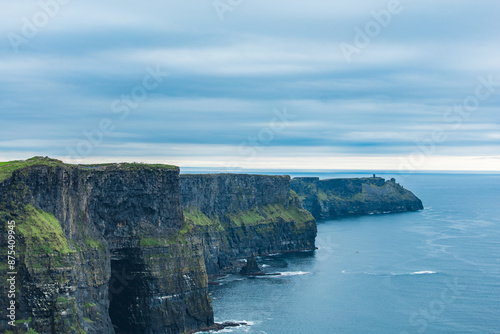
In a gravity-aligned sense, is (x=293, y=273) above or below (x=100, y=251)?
below

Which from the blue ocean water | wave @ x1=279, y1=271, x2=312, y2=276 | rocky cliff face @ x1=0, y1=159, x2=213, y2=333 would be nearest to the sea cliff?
rocky cliff face @ x1=0, y1=159, x2=213, y2=333

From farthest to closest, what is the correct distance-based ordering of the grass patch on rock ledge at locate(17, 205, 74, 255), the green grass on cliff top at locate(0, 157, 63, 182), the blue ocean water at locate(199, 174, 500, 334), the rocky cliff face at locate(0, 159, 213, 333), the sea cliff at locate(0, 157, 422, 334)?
the blue ocean water at locate(199, 174, 500, 334)
the green grass on cliff top at locate(0, 157, 63, 182)
the grass patch on rock ledge at locate(17, 205, 74, 255)
the rocky cliff face at locate(0, 159, 213, 333)
the sea cliff at locate(0, 157, 422, 334)

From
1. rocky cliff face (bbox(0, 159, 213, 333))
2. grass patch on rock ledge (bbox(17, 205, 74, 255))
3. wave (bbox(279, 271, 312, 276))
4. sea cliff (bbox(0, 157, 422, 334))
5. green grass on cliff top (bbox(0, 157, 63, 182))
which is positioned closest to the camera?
sea cliff (bbox(0, 157, 422, 334))

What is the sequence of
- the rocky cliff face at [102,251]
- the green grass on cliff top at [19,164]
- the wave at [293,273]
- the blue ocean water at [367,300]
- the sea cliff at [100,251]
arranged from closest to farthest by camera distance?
the sea cliff at [100,251] < the rocky cliff face at [102,251] < the green grass on cliff top at [19,164] < the blue ocean water at [367,300] < the wave at [293,273]

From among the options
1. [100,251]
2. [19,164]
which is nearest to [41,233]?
[19,164]

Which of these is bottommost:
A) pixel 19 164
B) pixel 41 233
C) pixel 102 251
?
pixel 102 251

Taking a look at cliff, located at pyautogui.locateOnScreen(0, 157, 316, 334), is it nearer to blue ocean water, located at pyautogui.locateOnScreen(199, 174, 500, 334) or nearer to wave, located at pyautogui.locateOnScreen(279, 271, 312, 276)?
blue ocean water, located at pyautogui.locateOnScreen(199, 174, 500, 334)

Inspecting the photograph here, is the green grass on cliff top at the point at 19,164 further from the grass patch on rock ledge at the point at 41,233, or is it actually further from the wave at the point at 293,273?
the wave at the point at 293,273

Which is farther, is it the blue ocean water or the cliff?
the blue ocean water

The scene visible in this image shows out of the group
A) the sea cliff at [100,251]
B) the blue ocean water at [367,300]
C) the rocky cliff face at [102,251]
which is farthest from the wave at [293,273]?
the rocky cliff face at [102,251]

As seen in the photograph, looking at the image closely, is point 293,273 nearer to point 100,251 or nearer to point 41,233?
point 100,251
